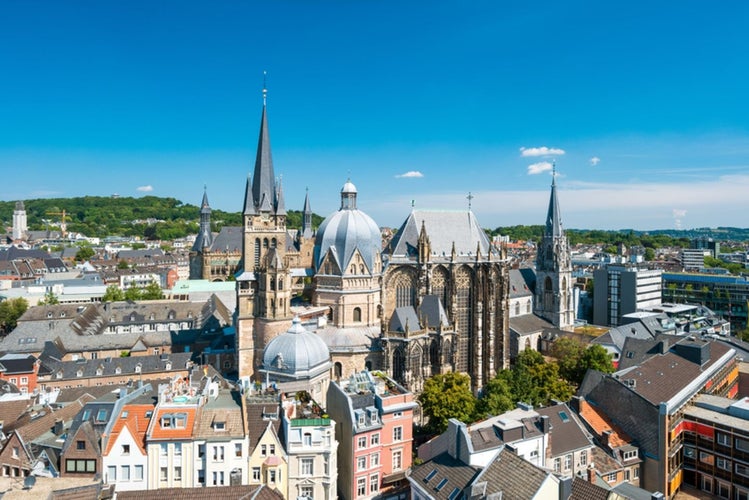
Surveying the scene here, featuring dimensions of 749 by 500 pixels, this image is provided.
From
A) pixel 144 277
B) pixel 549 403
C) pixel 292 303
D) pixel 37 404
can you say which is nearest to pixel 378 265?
pixel 292 303

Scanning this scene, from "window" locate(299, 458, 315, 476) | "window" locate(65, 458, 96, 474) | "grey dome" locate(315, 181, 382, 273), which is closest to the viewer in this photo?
"window" locate(65, 458, 96, 474)

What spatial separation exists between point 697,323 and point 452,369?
182 ft

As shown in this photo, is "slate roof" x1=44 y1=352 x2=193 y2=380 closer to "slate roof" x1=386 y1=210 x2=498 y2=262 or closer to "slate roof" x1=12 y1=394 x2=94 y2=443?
"slate roof" x1=12 y1=394 x2=94 y2=443

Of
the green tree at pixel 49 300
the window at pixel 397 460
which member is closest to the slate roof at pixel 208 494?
the window at pixel 397 460

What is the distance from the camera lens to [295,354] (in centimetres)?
5122

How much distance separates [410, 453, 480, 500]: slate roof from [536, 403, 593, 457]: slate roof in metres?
8.64

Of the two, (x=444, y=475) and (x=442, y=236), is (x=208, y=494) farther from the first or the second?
(x=442, y=236)

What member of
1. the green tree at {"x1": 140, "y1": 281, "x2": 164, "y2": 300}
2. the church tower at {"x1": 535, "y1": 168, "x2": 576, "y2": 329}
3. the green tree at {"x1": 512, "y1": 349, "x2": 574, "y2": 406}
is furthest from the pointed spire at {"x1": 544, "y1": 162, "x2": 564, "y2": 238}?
the green tree at {"x1": 140, "y1": 281, "x2": 164, "y2": 300}

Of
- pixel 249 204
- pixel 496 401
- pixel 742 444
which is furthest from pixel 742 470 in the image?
pixel 249 204

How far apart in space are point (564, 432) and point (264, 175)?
4633 centimetres

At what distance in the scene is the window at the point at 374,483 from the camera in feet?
136

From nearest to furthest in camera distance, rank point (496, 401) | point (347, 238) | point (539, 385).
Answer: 1. point (496, 401)
2. point (539, 385)
3. point (347, 238)

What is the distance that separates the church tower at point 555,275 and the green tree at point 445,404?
52.5 meters

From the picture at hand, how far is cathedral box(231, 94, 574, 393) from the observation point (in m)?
60.9
